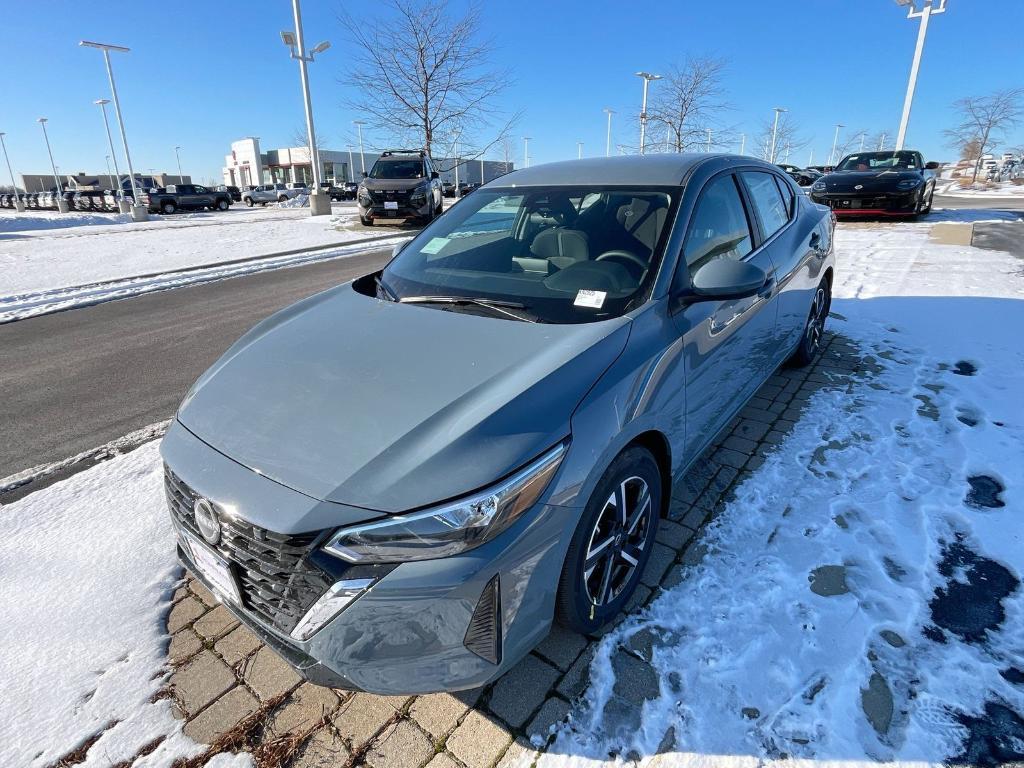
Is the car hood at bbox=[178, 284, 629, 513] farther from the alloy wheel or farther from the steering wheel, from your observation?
the alloy wheel

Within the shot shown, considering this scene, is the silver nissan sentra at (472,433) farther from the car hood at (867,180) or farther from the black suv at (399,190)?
the black suv at (399,190)

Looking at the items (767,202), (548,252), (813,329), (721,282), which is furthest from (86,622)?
(813,329)

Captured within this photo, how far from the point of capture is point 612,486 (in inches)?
73.2

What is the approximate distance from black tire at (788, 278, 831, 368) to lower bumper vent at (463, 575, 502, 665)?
11.8 feet

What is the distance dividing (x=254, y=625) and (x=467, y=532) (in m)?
0.73

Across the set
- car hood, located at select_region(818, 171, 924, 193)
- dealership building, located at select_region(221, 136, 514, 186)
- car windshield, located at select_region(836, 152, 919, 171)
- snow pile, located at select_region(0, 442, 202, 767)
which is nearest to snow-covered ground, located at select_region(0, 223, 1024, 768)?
snow pile, located at select_region(0, 442, 202, 767)

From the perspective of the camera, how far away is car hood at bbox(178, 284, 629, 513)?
150 cm

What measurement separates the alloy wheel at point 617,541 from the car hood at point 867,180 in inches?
530

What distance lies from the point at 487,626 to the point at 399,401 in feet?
2.28

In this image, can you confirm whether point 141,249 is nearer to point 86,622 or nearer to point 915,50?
point 86,622

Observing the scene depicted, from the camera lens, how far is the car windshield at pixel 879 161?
13477 millimetres

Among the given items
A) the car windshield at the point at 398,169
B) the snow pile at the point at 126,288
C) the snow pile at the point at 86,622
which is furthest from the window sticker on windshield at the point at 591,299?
the car windshield at the point at 398,169

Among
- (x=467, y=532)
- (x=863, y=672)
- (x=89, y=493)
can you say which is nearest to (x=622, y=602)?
(x=863, y=672)

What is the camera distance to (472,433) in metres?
1.56
